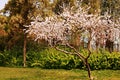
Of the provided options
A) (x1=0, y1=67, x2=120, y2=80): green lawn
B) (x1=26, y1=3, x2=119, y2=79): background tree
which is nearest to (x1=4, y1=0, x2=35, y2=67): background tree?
(x1=0, y1=67, x2=120, y2=80): green lawn

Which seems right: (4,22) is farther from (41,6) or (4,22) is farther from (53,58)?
(53,58)

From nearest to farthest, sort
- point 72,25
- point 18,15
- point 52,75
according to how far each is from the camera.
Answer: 1. point 72,25
2. point 52,75
3. point 18,15

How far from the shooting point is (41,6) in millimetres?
27016

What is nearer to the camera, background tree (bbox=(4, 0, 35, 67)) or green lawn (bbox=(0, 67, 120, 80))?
green lawn (bbox=(0, 67, 120, 80))

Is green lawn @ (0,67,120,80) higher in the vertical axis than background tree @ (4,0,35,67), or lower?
lower

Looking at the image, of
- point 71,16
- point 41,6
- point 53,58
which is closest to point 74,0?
point 41,6

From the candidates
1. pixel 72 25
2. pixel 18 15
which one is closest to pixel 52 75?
pixel 72 25

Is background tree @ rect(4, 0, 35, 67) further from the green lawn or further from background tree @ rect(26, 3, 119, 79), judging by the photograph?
background tree @ rect(26, 3, 119, 79)

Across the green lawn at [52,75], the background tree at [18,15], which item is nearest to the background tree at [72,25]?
the green lawn at [52,75]

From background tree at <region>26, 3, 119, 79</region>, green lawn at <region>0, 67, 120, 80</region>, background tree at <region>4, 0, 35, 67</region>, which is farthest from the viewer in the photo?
background tree at <region>4, 0, 35, 67</region>

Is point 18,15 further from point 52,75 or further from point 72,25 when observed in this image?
point 52,75

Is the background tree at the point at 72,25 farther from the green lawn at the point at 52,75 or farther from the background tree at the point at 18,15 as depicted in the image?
the background tree at the point at 18,15

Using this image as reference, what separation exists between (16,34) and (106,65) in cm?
791

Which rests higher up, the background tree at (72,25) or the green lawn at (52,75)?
the background tree at (72,25)
